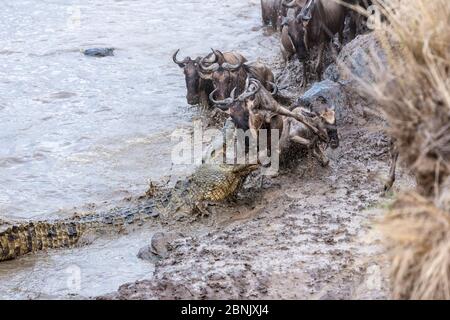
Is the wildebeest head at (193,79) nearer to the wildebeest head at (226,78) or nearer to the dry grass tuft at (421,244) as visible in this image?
the wildebeest head at (226,78)

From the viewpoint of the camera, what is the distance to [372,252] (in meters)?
5.86

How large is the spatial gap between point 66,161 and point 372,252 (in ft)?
17.2

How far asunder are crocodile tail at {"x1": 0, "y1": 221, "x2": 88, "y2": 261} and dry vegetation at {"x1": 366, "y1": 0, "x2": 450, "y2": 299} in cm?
440

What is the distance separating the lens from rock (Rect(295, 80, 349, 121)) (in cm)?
908

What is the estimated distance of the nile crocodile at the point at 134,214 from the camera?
756cm

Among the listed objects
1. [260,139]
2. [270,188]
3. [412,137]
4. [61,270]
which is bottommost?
[61,270]

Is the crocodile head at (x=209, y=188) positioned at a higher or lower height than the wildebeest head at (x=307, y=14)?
lower

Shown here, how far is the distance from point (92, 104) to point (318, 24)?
376 cm

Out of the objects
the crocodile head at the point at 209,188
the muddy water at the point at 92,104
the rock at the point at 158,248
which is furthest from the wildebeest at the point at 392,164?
the muddy water at the point at 92,104

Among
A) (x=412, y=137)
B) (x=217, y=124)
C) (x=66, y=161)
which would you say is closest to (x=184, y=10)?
(x=217, y=124)

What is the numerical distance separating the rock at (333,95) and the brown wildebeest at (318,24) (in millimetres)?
1390

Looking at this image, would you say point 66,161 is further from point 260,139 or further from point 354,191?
point 354,191

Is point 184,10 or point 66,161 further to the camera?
point 184,10
